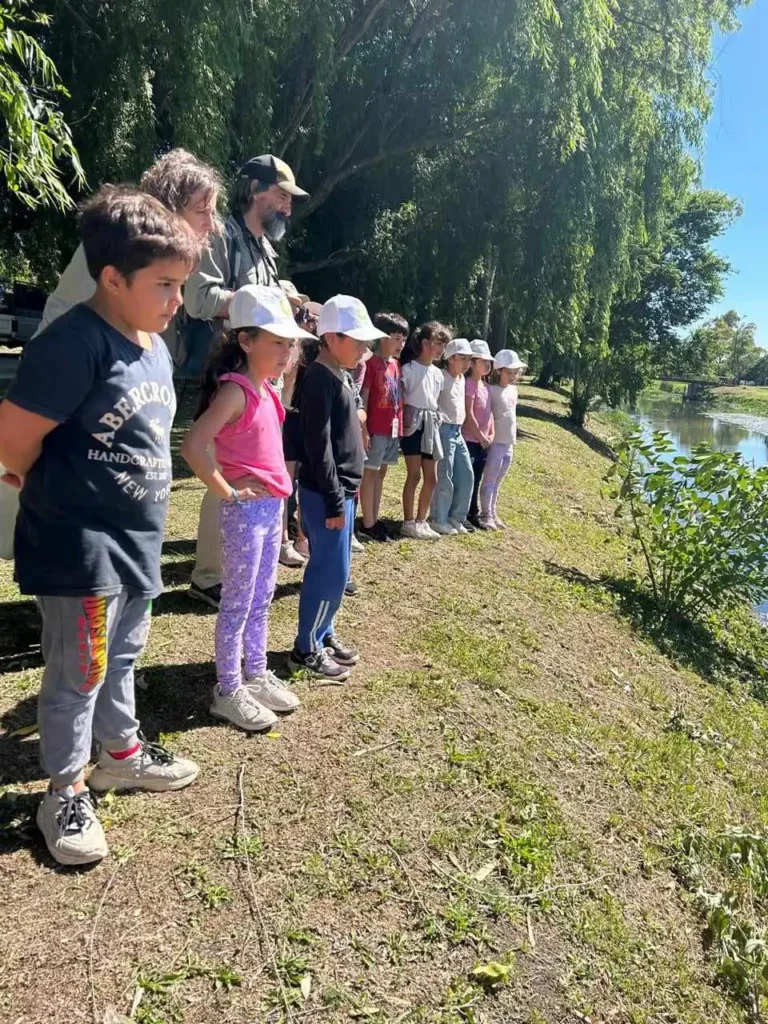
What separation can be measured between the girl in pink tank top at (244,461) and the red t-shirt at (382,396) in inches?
94.1

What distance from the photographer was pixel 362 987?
6.41 ft

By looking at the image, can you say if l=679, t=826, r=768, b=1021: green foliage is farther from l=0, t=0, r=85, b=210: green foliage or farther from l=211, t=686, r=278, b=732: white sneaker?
l=0, t=0, r=85, b=210: green foliage

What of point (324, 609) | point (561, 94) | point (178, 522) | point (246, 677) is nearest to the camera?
point (246, 677)

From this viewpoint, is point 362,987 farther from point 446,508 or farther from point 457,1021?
point 446,508

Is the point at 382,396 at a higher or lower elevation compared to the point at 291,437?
higher

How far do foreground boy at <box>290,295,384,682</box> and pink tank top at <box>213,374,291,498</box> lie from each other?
0.36 m

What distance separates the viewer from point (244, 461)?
2.68 m

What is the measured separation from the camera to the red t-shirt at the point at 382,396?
523 centimetres

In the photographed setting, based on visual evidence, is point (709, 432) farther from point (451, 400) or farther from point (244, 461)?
point (244, 461)

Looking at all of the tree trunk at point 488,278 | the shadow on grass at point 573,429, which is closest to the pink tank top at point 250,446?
the tree trunk at point 488,278

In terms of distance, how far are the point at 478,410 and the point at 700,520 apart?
79.0 inches

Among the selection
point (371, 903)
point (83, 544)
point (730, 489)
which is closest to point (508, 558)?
point (730, 489)

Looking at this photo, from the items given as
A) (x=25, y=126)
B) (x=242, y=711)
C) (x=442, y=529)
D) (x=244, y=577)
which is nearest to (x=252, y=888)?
(x=242, y=711)

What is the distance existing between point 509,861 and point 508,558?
11.7 feet
